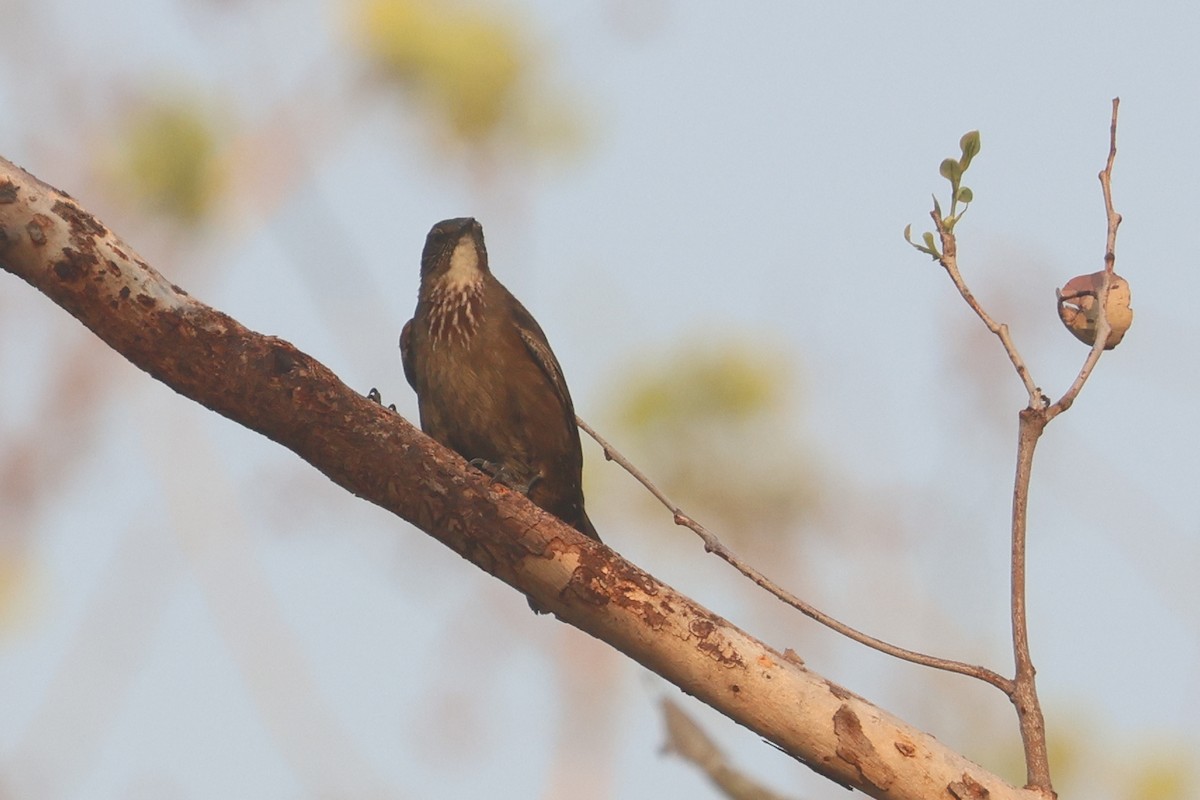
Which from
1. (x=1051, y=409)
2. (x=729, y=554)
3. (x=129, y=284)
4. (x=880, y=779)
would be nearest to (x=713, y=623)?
(x=729, y=554)

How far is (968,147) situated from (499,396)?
2248mm

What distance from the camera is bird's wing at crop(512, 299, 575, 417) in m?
5.29

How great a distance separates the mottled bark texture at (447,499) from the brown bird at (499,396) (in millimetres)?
1431

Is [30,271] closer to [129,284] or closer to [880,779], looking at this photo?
[129,284]

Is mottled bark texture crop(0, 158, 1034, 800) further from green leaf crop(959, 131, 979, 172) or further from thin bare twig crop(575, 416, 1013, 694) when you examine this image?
green leaf crop(959, 131, 979, 172)

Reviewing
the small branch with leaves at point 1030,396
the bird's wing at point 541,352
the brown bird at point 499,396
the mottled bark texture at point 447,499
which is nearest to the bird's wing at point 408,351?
the brown bird at point 499,396

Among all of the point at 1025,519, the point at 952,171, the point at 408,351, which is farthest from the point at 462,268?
the point at 1025,519

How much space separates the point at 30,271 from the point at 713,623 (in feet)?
5.79

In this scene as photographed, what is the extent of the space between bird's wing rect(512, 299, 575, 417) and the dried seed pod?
2121 mm

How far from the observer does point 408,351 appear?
220 inches

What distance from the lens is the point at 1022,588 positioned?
312 cm

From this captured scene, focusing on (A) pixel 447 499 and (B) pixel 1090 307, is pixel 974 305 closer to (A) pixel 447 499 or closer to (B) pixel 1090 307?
(B) pixel 1090 307

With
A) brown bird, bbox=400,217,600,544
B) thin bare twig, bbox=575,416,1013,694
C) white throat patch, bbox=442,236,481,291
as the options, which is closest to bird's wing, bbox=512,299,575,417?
brown bird, bbox=400,217,600,544

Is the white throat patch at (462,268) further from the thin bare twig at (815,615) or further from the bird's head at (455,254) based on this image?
the thin bare twig at (815,615)
